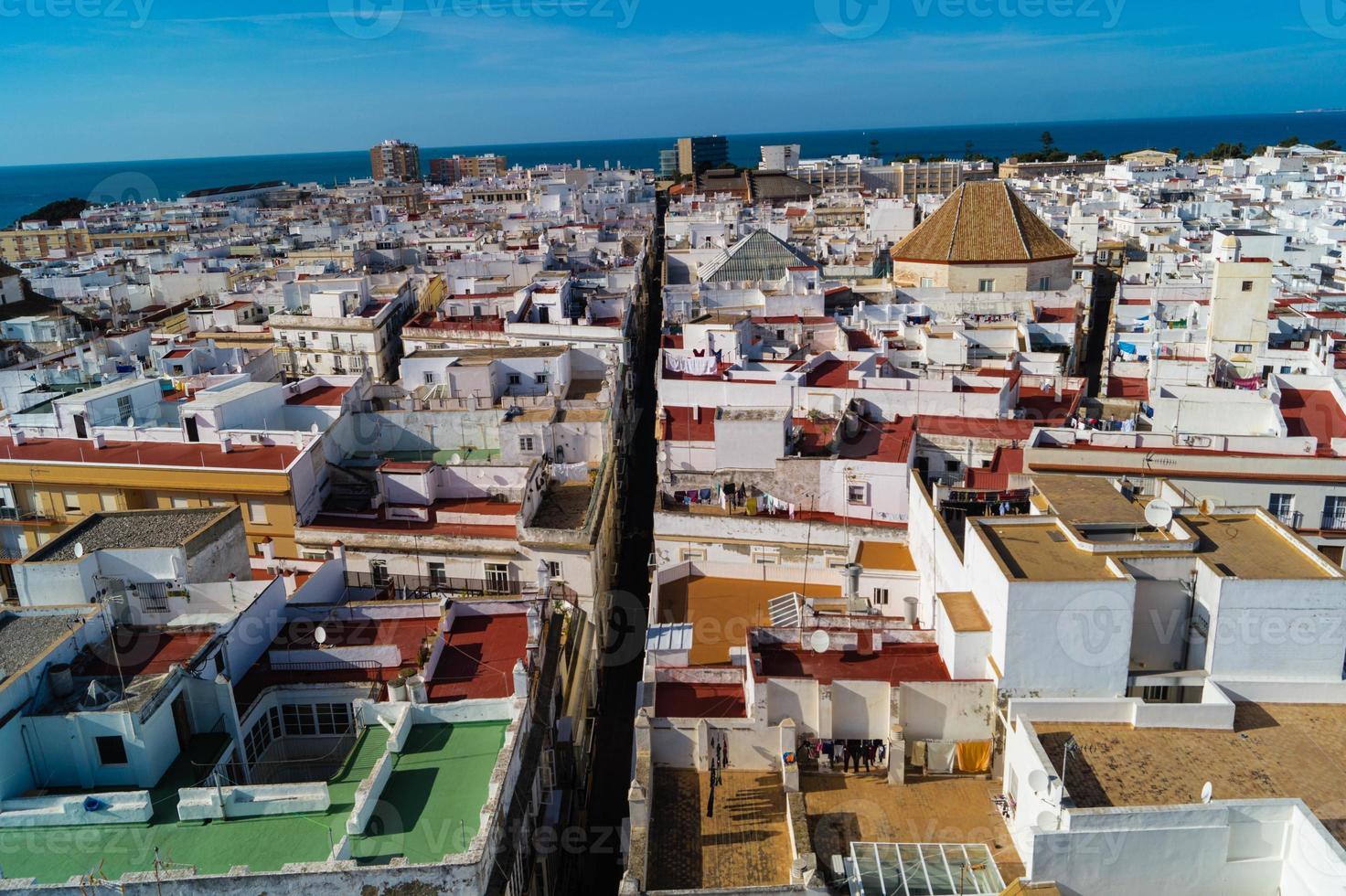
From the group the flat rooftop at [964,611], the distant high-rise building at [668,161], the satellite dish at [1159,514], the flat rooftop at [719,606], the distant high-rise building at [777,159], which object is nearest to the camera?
the flat rooftop at [964,611]

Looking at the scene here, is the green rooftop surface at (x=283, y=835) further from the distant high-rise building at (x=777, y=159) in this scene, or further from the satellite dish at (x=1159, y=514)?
the distant high-rise building at (x=777, y=159)

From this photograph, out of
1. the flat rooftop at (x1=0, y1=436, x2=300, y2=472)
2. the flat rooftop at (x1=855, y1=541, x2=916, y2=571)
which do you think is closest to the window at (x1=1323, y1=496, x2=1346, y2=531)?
the flat rooftop at (x1=855, y1=541, x2=916, y2=571)

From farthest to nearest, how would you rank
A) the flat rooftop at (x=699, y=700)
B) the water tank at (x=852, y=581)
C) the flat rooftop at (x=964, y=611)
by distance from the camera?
the water tank at (x=852, y=581) → the flat rooftop at (x=699, y=700) → the flat rooftop at (x=964, y=611)

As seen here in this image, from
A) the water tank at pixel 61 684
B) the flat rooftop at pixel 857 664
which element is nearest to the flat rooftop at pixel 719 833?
the flat rooftop at pixel 857 664

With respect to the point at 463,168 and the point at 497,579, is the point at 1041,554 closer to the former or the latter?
the point at 497,579

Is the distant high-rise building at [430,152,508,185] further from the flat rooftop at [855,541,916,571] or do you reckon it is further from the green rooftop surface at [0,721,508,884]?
the green rooftop surface at [0,721,508,884]
